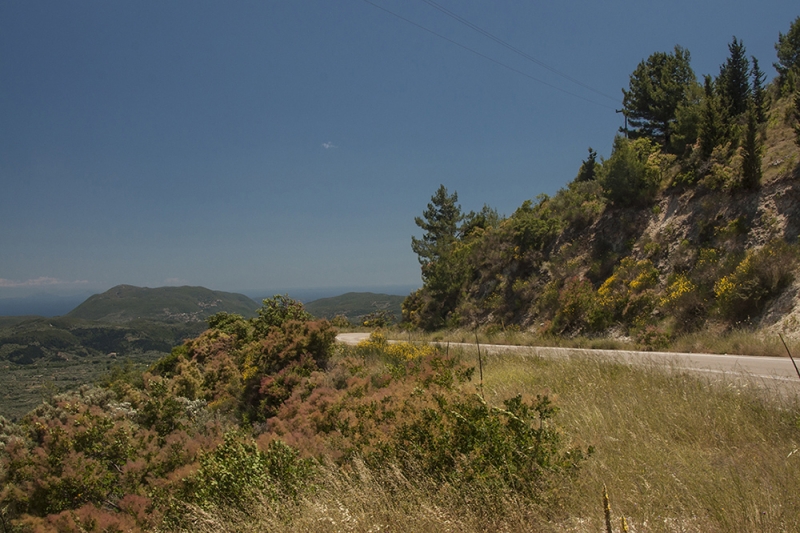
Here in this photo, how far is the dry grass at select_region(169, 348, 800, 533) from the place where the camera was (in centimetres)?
311

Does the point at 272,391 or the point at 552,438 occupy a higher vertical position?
the point at 552,438

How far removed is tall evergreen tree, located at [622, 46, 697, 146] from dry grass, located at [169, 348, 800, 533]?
27716 mm

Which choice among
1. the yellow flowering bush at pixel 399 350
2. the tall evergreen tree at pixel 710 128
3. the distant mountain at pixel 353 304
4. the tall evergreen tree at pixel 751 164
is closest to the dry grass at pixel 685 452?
the yellow flowering bush at pixel 399 350

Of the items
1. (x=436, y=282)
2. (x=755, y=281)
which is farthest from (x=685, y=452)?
(x=436, y=282)

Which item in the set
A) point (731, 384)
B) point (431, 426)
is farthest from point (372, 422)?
point (731, 384)

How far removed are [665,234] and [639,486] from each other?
60.7ft

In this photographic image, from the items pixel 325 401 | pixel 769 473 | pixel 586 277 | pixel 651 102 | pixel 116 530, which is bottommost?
pixel 116 530

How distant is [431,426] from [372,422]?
131cm

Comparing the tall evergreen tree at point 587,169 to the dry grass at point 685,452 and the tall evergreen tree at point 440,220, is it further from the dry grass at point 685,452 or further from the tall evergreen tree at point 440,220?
the dry grass at point 685,452

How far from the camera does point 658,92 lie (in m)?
27.2

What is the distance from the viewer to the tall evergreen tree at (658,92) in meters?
27.2

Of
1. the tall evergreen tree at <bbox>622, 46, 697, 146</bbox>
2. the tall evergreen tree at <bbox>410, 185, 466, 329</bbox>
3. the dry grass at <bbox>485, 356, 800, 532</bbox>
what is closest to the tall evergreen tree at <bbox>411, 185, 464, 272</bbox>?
the tall evergreen tree at <bbox>410, 185, 466, 329</bbox>

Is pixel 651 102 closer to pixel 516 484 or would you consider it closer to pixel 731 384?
pixel 731 384

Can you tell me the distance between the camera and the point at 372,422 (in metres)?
5.75
